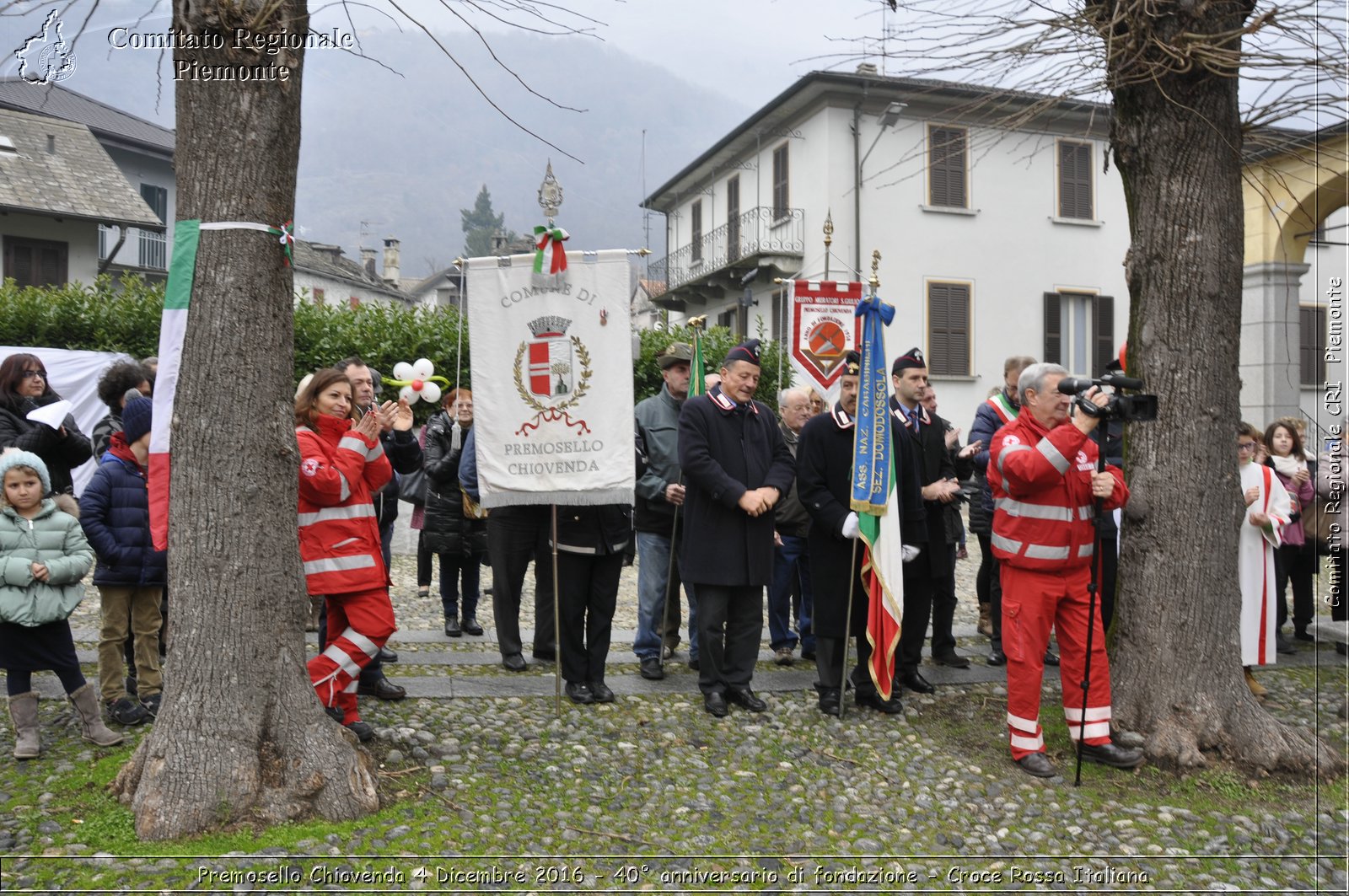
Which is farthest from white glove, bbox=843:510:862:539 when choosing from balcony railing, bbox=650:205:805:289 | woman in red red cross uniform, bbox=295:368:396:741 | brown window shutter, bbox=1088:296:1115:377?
brown window shutter, bbox=1088:296:1115:377

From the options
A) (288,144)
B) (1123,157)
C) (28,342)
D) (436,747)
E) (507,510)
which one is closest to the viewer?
(288,144)

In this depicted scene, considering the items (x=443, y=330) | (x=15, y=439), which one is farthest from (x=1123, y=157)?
(x=443, y=330)

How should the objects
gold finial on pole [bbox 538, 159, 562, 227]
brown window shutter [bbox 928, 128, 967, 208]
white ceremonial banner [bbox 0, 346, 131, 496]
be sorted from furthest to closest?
1. brown window shutter [bbox 928, 128, 967, 208]
2. white ceremonial banner [bbox 0, 346, 131, 496]
3. gold finial on pole [bbox 538, 159, 562, 227]

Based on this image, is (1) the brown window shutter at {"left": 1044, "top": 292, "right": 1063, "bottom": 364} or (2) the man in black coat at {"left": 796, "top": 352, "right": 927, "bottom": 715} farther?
(1) the brown window shutter at {"left": 1044, "top": 292, "right": 1063, "bottom": 364}

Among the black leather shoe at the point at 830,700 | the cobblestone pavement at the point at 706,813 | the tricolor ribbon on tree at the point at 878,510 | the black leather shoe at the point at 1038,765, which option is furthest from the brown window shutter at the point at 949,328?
the black leather shoe at the point at 1038,765

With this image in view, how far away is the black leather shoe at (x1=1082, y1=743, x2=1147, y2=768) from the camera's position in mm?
5484

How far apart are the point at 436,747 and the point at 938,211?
20934 mm

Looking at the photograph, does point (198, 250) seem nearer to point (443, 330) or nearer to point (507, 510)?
point (507, 510)

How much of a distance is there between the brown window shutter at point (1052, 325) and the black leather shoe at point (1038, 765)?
67.6 feet

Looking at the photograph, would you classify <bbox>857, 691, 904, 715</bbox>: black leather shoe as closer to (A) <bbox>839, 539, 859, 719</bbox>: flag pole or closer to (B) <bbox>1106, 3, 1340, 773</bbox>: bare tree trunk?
(A) <bbox>839, 539, 859, 719</bbox>: flag pole

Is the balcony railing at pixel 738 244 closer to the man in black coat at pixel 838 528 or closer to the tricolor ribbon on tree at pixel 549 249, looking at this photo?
the man in black coat at pixel 838 528

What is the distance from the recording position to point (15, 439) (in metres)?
6.32

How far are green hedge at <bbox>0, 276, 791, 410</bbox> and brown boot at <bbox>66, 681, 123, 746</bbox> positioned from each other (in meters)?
9.31

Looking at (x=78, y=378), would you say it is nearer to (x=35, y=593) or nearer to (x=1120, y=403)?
(x=35, y=593)
